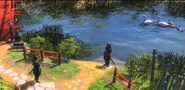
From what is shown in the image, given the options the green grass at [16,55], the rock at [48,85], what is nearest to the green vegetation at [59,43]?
the green grass at [16,55]

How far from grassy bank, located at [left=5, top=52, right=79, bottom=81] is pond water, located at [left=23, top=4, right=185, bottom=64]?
3430 mm

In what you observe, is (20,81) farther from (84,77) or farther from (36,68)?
(84,77)

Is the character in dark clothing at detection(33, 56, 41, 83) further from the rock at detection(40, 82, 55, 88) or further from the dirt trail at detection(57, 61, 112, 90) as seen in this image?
the dirt trail at detection(57, 61, 112, 90)

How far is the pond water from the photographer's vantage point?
18462 millimetres

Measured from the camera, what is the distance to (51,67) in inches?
522

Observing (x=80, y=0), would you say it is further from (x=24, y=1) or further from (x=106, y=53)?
(x=106, y=53)

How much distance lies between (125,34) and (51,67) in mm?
9553

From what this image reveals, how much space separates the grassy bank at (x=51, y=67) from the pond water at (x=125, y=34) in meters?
3.43

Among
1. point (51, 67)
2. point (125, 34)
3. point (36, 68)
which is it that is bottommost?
point (51, 67)

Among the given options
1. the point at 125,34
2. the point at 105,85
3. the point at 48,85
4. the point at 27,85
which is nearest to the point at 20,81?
the point at 27,85

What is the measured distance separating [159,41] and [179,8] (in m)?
7.31

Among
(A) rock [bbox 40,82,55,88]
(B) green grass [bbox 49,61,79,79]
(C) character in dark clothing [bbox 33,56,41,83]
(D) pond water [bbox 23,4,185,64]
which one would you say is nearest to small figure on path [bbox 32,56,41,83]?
(C) character in dark clothing [bbox 33,56,41,83]

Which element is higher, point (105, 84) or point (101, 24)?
point (101, 24)

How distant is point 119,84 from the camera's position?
12.3 meters
